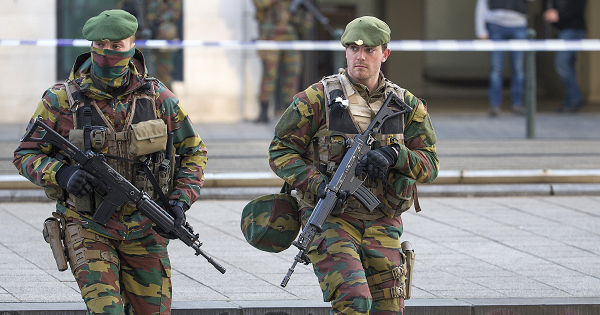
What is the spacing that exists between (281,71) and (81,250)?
8.05 m

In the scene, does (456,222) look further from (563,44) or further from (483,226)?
(563,44)

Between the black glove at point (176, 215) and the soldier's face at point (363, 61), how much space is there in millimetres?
1024

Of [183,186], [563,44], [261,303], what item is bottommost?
[261,303]

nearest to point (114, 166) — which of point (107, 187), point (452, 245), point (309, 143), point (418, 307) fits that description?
point (107, 187)

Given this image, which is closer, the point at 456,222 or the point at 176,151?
the point at 176,151

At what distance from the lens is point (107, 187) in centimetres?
396

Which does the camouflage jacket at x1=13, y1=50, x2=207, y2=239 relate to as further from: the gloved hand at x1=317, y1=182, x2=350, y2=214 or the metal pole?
the metal pole

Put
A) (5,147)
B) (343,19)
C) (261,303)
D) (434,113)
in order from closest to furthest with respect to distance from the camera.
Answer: (261,303) → (5,147) → (434,113) → (343,19)

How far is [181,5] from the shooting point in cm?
1197

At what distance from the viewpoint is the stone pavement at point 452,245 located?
491 centimetres

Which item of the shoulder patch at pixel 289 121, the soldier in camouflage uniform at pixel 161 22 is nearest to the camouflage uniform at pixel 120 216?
the shoulder patch at pixel 289 121

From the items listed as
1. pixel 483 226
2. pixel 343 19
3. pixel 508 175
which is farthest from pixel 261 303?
pixel 343 19

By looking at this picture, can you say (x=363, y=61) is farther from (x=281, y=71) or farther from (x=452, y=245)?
(x=281, y=71)

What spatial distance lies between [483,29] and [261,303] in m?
8.13
